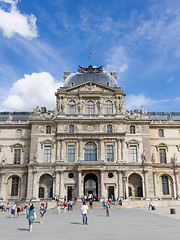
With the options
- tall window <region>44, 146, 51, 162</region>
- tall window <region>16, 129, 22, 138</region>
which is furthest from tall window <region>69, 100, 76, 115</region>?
tall window <region>16, 129, 22, 138</region>

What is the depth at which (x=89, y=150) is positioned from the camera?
49.7m

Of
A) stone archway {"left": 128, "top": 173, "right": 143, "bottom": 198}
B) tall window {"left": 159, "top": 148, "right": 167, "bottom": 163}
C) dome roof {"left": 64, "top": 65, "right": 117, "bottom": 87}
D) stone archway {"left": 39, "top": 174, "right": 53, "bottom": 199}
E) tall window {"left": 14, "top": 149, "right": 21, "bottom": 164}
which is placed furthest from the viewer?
dome roof {"left": 64, "top": 65, "right": 117, "bottom": 87}

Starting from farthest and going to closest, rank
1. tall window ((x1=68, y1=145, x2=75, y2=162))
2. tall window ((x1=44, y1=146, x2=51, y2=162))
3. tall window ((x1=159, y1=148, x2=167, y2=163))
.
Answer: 1. tall window ((x1=159, y1=148, x2=167, y2=163))
2. tall window ((x1=44, y1=146, x2=51, y2=162))
3. tall window ((x1=68, y1=145, x2=75, y2=162))

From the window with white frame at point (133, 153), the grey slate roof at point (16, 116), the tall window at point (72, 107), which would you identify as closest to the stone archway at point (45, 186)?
the tall window at point (72, 107)

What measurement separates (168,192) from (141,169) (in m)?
7.90

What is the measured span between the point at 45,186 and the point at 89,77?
24.7 metres

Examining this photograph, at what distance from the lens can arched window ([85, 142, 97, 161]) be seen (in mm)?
49219

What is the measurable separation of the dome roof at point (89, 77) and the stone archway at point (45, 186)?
2032 cm

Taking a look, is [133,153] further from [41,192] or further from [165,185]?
[41,192]

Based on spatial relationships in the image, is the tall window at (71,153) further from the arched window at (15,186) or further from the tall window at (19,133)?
the arched window at (15,186)

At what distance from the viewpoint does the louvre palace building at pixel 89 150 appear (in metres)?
47.9

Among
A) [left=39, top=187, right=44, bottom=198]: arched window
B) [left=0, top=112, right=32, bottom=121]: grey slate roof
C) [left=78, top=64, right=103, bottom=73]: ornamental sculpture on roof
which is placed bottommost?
[left=39, top=187, right=44, bottom=198]: arched window

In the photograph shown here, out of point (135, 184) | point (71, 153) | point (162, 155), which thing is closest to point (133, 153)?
point (135, 184)

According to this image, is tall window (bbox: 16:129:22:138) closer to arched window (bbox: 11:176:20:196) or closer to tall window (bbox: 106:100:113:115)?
arched window (bbox: 11:176:20:196)
